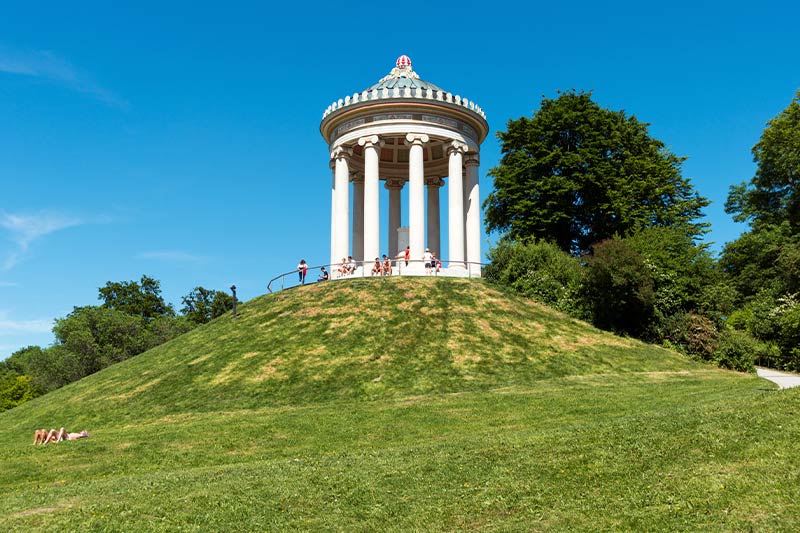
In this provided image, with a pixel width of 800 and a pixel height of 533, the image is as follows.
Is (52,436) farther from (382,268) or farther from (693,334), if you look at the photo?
(693,334)

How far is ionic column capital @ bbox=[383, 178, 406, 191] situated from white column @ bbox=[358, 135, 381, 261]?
884 cm

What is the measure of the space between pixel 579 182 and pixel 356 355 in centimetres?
2502

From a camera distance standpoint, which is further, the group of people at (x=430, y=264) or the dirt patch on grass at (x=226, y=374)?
the group of people at (x=430, y=264)

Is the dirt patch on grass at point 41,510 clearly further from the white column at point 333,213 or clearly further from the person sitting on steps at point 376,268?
the white column at point 333,213

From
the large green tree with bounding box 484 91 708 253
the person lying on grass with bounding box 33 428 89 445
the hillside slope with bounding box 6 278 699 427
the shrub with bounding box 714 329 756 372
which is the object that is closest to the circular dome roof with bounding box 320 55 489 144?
the large green tree with bounding box 484 91 708 253

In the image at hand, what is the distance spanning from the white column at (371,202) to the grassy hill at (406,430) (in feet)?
18.2

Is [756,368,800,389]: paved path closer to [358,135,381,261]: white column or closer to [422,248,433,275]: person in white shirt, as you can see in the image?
[422,248,433,275]: person in white shirt

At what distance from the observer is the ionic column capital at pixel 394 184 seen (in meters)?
55.9

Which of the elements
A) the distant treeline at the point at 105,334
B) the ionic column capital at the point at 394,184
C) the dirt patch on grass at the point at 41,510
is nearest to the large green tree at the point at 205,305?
the distant treeline at the point at 105,334

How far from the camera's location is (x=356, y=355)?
3089cm

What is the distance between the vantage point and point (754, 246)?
52812 mm

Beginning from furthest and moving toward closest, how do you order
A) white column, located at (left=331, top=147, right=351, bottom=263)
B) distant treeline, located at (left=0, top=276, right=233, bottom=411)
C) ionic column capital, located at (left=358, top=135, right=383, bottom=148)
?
distant treeline, located at (left=0, top=276, right=233, bottom=411) → white column, located at (left=331, top=147, right=351, bottom=263) → ionic column capital, located at (left=358, top=135, right=383, bottom=148)

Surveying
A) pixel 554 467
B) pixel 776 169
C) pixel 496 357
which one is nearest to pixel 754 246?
pixel 776 169

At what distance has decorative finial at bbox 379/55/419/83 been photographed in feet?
175
